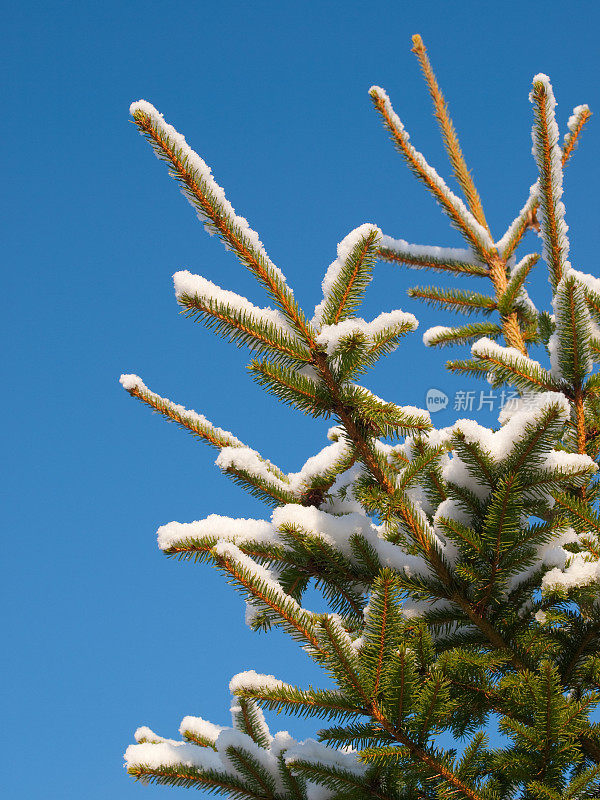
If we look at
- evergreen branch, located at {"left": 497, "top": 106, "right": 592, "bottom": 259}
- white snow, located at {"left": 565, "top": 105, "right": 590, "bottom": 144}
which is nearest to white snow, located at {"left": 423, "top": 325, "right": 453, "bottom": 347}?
evergreen branch, located at {"left": 497, "top": 106, "right": 592, "bottom": 259}

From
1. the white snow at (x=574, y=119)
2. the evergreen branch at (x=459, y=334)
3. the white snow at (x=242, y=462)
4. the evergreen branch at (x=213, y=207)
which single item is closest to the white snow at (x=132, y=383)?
the white snow at (x=242, y=462)

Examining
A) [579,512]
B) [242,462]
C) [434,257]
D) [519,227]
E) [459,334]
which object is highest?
[519,227]

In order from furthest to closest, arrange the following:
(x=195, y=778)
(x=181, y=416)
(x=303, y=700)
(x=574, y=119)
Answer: (x=574, y=119)
(x=181, y=416)
(x=195, y=778)
(x=303, y=700)

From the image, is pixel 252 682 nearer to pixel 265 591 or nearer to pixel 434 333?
pixel 265 591

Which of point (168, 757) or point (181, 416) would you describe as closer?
point (168, 757)

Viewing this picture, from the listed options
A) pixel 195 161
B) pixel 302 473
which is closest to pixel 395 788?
pixel 302 473

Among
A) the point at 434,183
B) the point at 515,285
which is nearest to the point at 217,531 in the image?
the point at 515,285

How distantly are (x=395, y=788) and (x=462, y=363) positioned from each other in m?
2.41

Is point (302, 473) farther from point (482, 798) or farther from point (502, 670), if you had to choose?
point (482, 798)

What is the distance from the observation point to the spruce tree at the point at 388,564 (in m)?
2.01

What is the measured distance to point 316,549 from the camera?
239 centimetres

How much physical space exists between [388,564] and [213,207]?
1.44m

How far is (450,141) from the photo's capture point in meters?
4.70

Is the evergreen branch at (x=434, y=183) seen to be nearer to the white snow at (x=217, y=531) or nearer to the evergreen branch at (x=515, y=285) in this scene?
the evergreen branch at (x=515, y=285)
